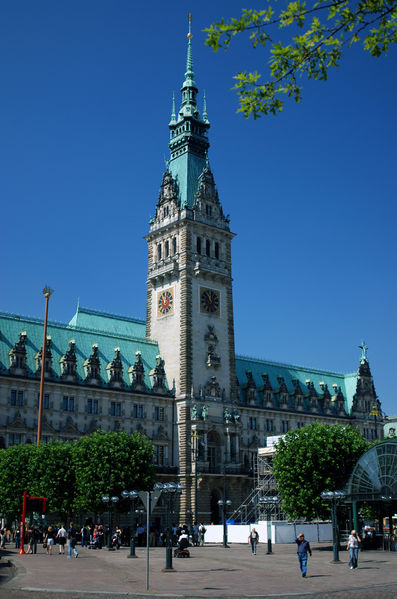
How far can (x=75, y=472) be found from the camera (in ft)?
240

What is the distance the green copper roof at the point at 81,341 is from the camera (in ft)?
301

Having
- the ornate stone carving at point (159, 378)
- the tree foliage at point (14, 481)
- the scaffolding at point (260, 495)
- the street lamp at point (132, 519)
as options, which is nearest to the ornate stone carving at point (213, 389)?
the ornate stone carving at point (159, 378)

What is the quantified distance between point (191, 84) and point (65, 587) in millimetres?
98120

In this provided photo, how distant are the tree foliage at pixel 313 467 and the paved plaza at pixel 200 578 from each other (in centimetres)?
1528

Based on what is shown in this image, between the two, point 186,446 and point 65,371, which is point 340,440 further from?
point 65,371

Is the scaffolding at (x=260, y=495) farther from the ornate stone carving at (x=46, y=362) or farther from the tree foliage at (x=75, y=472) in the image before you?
the ornate stone carving at (x=46, y=362)

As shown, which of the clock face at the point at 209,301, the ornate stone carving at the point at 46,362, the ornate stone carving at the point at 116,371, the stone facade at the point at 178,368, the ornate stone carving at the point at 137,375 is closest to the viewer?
the ornate stone carving at the point at 46,362

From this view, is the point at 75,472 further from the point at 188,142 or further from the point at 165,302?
the point at 188,142

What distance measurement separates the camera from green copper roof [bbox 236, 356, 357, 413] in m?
118

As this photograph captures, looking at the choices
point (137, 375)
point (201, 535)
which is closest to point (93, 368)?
point (137, 375)

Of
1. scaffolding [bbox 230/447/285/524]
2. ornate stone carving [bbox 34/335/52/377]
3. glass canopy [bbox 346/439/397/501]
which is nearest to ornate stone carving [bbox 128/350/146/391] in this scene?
ornate stone carving [bbox 34/335/52/377]

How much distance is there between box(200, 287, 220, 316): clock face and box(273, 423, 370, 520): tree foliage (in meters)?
35.5

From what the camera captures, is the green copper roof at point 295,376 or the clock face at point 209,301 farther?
the green copper roof at point 295,376

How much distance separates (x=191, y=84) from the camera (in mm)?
115438
